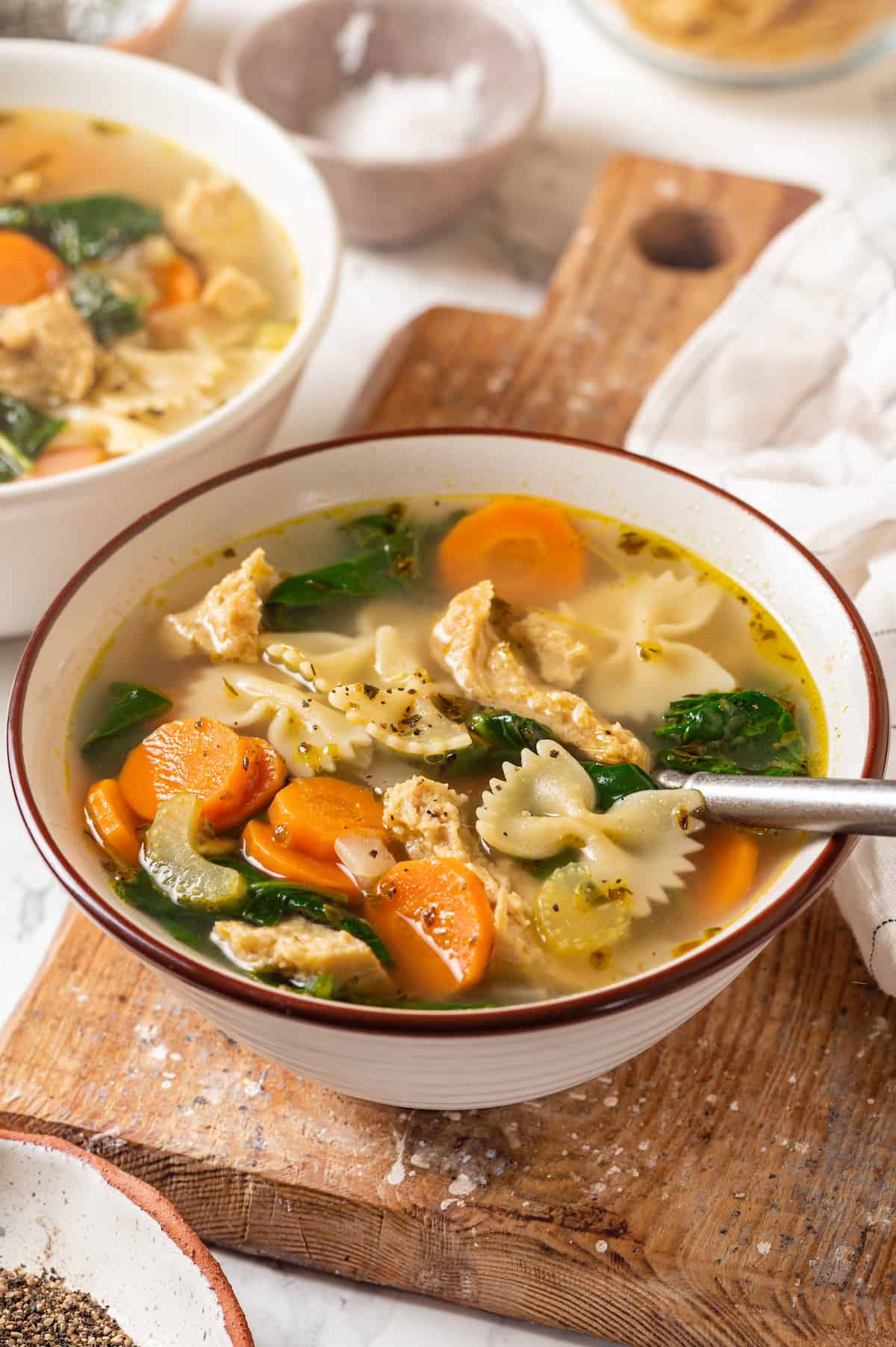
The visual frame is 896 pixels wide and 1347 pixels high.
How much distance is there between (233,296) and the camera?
379 cm

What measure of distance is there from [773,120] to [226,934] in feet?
13.8

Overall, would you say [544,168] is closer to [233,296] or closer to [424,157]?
[424,157]

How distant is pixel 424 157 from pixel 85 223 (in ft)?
3.63

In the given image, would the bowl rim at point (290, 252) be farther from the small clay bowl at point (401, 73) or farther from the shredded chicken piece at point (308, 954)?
the shredded chicken piece at point (308, 954)

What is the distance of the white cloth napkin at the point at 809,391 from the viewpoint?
325cm

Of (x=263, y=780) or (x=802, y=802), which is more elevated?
(x=802, y=802)

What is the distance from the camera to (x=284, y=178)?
3.92 meters

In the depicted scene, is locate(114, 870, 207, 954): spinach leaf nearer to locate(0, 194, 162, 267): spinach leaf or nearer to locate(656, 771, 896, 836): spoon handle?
locate(656, 771, 896, 836): spoon handle

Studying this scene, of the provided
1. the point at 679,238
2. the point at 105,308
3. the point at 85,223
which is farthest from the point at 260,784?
the point at 679,238

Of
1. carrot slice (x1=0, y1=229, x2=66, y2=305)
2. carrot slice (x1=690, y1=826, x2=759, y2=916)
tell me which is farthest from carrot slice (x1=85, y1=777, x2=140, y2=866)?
carrot slice (x1=0, y1=229, x2=66, y2=305)

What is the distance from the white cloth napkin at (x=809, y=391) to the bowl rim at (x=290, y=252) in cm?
90

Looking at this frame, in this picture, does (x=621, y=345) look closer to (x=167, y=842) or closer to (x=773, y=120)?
(x=773, y=120)

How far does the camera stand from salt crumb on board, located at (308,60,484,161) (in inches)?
185

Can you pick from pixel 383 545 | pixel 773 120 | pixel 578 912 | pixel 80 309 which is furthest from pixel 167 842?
pixel 773 120
